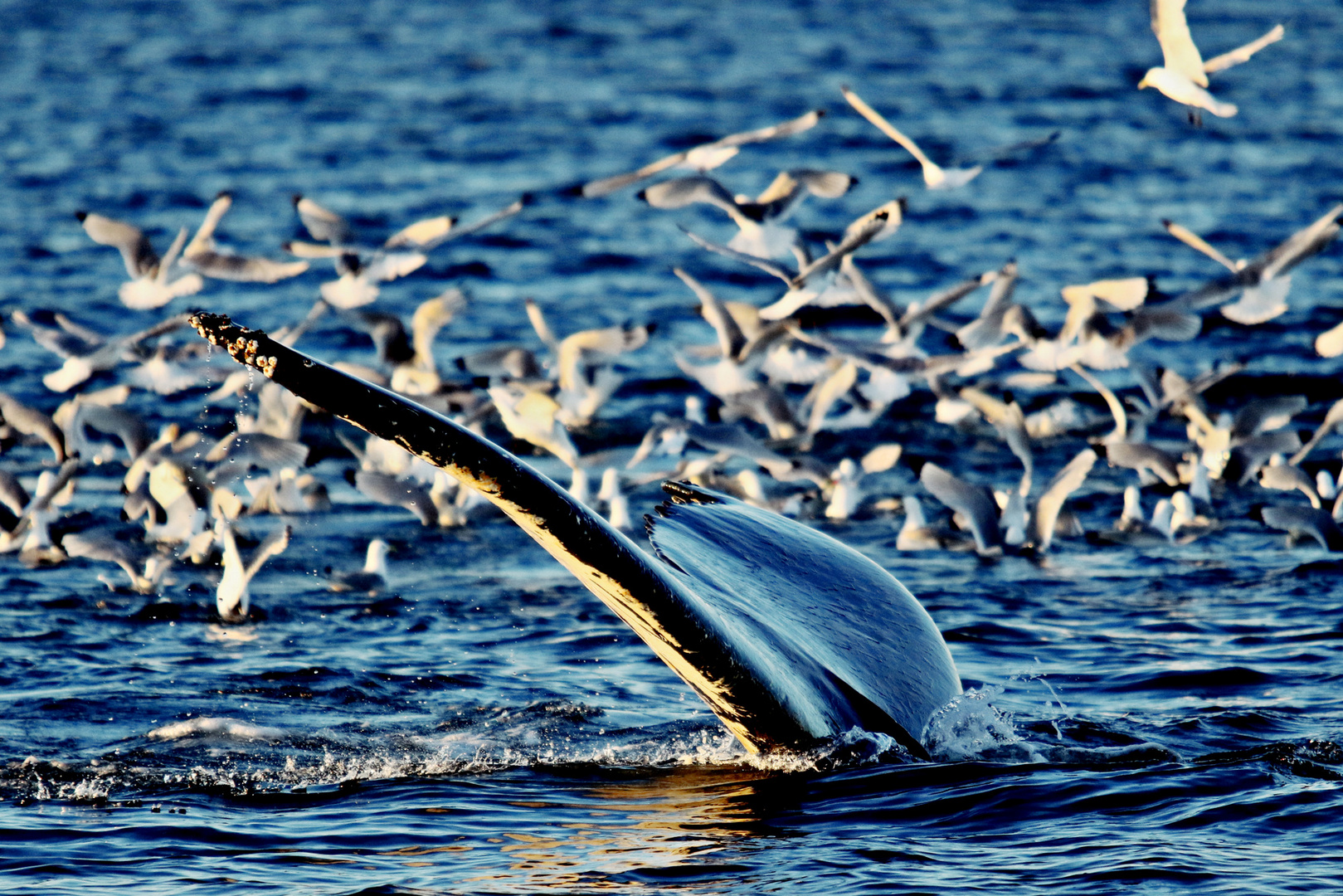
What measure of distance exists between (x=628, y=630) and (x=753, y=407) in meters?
6.63

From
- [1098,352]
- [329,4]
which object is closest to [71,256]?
[1098,352]

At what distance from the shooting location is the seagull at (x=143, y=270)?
1947 cm

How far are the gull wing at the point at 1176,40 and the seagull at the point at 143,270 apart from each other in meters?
9.68

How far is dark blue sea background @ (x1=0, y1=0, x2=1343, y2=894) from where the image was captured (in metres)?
7.93

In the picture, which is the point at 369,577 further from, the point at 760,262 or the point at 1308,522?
the point at 760,262

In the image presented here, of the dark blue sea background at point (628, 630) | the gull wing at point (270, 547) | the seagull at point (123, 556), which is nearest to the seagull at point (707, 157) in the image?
the dark blue sea background at point (628, 630)

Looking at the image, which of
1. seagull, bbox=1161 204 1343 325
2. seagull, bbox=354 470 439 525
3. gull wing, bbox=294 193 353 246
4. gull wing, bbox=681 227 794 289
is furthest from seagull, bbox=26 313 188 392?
seagull, bbox=1161 204 1343 325

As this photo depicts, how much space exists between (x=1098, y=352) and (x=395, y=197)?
51.2ft

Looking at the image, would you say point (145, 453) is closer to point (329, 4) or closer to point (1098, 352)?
point (1098, 352)

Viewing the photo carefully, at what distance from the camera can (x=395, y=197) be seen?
31969mm

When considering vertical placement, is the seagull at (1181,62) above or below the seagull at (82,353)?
above

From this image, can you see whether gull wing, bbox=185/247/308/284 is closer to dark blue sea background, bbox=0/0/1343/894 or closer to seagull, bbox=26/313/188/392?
seagull, bbox=26/313/188/392

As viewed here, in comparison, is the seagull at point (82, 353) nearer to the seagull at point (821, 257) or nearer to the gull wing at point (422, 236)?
the gull wing at point (422, 236)

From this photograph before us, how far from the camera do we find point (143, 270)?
19906mm
